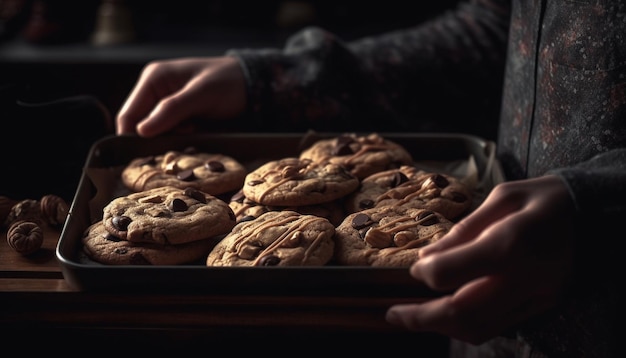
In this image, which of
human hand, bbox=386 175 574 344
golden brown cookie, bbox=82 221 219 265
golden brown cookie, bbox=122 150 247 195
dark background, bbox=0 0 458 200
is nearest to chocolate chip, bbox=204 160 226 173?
golden brown cookie, bbox=122 150 247 195

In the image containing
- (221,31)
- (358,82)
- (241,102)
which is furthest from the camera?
(221,31)

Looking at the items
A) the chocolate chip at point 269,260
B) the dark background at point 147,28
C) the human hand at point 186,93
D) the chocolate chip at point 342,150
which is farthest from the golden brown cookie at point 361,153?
the dark background at point 147,28

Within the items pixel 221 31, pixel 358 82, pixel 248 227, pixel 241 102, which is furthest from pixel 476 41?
pixel 221 31

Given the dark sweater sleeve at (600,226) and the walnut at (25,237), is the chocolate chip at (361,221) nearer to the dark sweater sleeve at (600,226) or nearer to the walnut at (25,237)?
the dark sweater sleeve at (600,226)

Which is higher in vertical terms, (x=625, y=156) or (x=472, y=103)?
(x=625, y=156)

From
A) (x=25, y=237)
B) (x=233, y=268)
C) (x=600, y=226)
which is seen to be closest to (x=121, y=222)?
(x=25, y=237)

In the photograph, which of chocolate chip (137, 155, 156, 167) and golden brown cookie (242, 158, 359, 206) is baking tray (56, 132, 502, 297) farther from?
golden brown cookie (242, 158, 359, 206)

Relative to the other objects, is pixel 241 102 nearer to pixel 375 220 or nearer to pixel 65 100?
pixel 65 100
